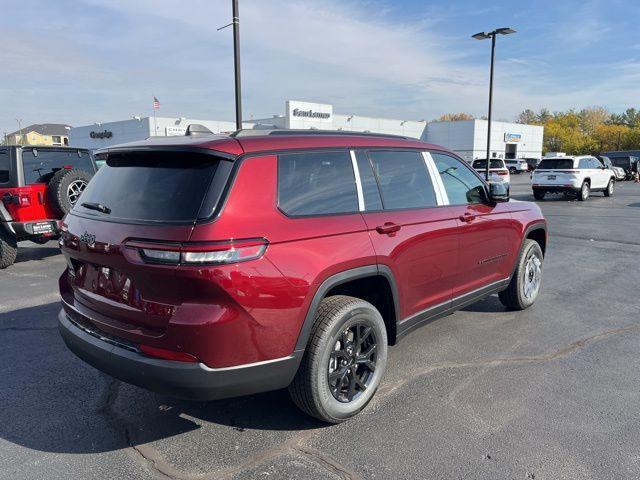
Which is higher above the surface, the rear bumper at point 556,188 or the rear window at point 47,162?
the rear window at point 47,162

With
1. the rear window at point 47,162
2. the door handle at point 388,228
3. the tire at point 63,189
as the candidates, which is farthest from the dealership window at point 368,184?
the rear window at point 47,162

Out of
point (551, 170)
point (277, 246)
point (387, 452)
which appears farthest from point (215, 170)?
point (551, 170)

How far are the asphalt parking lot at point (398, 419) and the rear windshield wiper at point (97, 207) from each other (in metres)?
1.38

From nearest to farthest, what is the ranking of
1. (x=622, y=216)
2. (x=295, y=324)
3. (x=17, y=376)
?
(x=295, y=324) → (x=17, y=376) → (x=622, y=216)

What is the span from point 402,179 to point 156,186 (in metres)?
1.84

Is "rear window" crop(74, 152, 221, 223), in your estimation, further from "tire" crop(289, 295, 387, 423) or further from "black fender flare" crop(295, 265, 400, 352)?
"tire" crop(289, 295, 387, 423)

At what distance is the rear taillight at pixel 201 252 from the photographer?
2.46m

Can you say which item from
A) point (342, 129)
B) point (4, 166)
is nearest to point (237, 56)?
point (4, 166)

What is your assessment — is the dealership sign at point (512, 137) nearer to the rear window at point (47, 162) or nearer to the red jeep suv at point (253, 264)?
the rear window at point (47, 162)

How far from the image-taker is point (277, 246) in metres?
2.67

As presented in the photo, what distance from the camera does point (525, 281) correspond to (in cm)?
542

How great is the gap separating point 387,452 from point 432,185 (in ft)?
7.00

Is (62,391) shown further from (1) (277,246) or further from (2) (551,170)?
(2) (551,170)

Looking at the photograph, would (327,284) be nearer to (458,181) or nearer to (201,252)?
(201,252)
